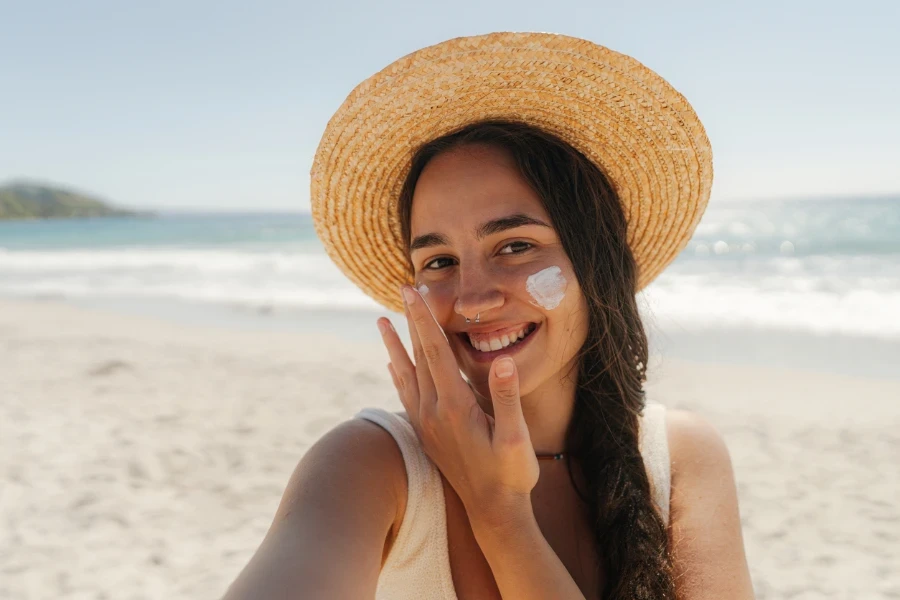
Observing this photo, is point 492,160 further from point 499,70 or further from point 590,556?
point 590,556

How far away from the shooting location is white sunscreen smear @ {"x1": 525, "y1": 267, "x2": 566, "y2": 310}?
77.4 inches

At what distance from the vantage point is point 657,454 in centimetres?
220

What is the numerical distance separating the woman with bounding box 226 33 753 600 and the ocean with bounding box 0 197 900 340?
658mm

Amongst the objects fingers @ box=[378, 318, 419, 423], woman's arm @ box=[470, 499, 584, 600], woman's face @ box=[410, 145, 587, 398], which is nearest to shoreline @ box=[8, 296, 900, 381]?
woman's face @ box=[410, 145, 587, 398]

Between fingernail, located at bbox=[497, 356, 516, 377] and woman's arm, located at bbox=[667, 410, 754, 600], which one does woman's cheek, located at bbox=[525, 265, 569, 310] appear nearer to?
fingernail, located at bbox=[497, 356, 516, 377]

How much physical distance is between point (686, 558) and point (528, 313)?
84 cm

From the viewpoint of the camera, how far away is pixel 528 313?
1.97 metres

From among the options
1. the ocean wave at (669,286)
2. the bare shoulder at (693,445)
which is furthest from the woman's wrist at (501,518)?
the ocean wave at (669,286)

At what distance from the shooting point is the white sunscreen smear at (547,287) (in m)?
1.97

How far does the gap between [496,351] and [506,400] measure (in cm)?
31

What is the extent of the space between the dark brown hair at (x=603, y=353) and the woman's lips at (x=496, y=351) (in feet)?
0.87

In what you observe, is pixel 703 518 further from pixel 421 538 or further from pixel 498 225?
pixel 498 225

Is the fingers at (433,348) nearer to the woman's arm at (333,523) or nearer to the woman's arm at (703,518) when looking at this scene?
the woman's arm at (333,523)

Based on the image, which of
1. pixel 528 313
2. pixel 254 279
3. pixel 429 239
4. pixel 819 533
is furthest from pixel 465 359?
pixel 254 279
